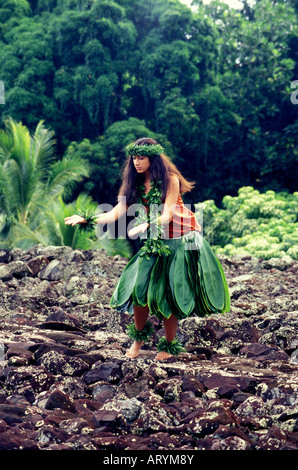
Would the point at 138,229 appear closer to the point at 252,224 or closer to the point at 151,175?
the point at 151,175

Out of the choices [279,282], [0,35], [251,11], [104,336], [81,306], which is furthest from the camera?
[251,11]

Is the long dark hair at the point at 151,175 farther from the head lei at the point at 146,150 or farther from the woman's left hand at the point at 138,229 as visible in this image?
the woman's left hand at the point at 138,229

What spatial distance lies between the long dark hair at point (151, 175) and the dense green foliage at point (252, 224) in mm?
9192

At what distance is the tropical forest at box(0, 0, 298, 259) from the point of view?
17734 millimetres

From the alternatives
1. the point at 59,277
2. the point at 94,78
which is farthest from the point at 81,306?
the point at 94,78

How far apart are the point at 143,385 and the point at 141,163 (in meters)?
1.43

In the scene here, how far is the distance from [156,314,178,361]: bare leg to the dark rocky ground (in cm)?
6

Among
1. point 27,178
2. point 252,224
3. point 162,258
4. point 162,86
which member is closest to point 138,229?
point 162,258

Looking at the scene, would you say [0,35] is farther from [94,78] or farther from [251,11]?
[251,11]

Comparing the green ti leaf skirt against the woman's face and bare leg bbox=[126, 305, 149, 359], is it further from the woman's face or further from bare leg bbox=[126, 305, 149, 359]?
the woman's face

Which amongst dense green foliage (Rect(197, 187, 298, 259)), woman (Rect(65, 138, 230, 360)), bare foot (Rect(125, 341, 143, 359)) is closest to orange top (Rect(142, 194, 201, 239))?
woman (Rect(65, 138, 230, 360))

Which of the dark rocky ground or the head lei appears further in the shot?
the head lei
